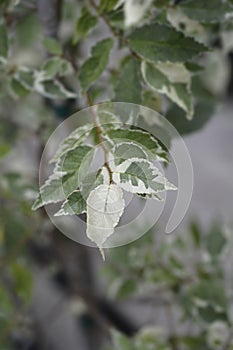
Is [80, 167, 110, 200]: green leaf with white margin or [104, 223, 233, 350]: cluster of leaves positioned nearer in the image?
[80, 167, 110, 200]: green leaf with white margin

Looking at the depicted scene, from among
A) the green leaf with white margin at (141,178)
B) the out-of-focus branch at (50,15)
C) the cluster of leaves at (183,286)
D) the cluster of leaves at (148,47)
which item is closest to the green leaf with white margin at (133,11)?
the cluster of leaves at (148,47)

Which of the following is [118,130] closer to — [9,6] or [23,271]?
[9,6]

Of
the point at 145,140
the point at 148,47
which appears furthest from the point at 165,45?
the point at 145,140

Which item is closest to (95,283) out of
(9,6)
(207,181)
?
(207,181)

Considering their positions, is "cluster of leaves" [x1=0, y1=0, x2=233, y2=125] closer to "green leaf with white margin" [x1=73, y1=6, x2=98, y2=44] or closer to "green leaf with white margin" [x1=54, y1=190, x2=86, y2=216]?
"green leaf with white margin" [x1=73, y1=6, x2=98, y2=44]

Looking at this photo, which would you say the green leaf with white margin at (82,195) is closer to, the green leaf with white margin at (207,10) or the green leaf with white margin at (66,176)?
the green leaf with white margin at (66,176)

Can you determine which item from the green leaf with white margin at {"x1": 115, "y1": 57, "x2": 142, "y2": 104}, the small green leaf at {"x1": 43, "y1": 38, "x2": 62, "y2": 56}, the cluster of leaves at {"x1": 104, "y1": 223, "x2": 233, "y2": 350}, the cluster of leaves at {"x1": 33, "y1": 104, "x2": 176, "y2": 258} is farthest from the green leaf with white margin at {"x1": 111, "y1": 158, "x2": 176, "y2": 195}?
the cluster of leaves at {"x1": 104, "y1": 223, "x2": 233, "y2": 350}
